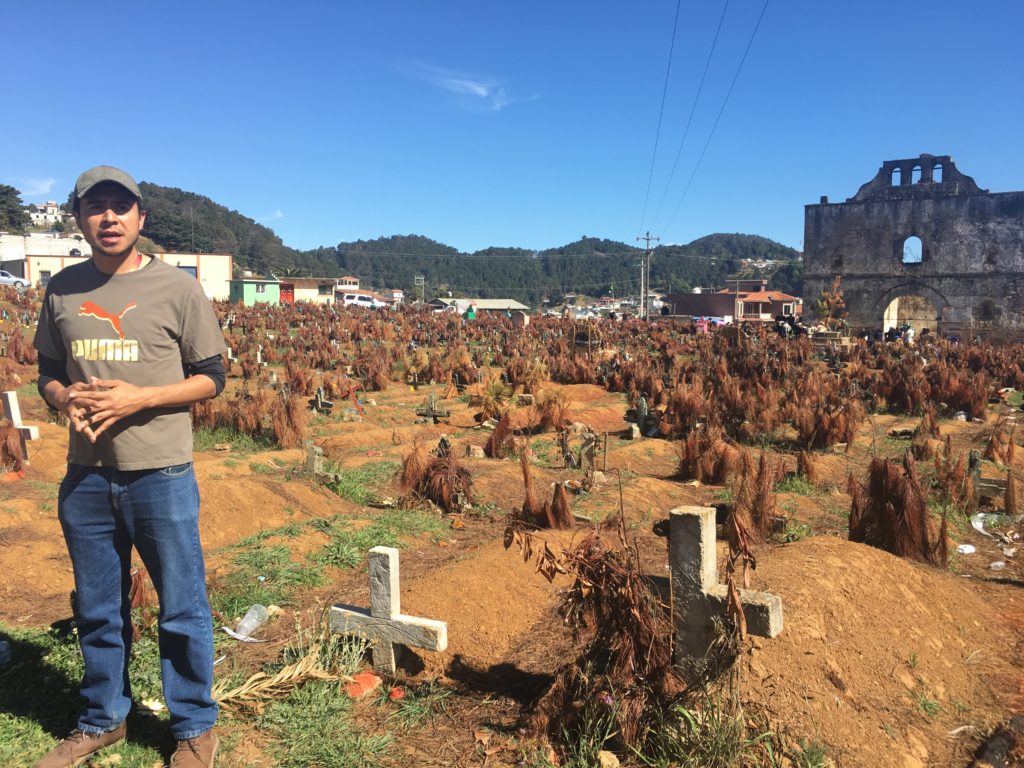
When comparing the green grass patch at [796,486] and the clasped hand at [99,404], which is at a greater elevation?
the clasped hand at [99,404]

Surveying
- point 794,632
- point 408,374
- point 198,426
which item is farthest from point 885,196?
point 794,632

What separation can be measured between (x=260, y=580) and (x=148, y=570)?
2.42 m

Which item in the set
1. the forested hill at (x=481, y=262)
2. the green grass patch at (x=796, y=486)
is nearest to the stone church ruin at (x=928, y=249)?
the green grass patch at (x=796, y=486)

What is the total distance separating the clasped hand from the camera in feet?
7.82

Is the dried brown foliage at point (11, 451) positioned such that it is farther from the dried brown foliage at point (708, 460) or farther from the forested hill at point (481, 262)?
the forested hill at point (481, 262)

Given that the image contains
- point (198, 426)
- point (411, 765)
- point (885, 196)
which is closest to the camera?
point (411, 765)

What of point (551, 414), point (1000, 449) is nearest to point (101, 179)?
point (551, 414)

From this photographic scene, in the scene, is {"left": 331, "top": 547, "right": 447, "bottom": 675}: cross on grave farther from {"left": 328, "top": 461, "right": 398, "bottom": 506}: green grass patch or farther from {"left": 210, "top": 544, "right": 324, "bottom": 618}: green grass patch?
{"left": 328, "top": 461, "right": 398, "bottom": 506}: green grass patch

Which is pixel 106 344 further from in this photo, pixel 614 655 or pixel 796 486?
pixel 796 486

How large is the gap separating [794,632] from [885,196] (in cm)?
4259

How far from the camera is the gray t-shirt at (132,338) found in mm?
2535

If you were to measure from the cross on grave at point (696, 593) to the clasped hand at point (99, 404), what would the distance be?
211cm

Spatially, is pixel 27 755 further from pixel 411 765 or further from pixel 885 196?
pixel 885 196

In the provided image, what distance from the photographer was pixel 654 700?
296cm
